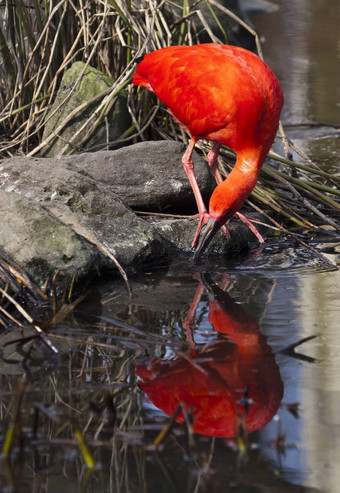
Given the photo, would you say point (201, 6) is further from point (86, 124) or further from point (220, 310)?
point (220, 310)

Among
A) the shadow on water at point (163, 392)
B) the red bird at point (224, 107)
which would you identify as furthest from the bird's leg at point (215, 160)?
the shadow on water at point (163, 392)

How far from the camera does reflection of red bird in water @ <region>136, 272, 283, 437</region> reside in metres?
2.33

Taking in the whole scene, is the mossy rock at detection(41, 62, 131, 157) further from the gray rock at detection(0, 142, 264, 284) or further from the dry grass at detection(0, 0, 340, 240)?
the gray rock at detection(0, 142, 264, 284)

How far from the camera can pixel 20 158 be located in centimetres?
437

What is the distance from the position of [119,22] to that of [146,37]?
32 cm

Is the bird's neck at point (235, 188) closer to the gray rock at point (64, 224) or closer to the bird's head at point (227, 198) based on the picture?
the bird's head at point (227, 198)

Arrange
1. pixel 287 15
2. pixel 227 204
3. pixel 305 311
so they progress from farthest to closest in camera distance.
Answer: pixel 287 15 < pixel 227 204 < pixel 305 311

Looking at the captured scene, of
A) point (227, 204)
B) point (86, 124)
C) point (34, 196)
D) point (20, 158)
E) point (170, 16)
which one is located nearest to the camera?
point (227, 204)

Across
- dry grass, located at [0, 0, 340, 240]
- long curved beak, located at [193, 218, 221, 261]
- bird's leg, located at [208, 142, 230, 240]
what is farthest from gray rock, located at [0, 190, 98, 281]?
dry grass, located at [0, 0, 340, 240]

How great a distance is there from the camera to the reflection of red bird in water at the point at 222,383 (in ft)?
7.66

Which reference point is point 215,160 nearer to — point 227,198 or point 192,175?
point 192,175

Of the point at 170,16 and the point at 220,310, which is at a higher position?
the point at 170,16

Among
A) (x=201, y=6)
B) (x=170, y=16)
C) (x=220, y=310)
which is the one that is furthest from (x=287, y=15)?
(x=220, y=310)

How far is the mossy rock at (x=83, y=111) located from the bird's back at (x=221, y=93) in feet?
2.64
